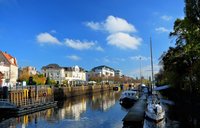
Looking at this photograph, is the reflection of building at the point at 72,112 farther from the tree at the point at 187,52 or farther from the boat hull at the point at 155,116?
the tree at the point at 187,52

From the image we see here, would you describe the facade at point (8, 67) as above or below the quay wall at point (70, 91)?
above

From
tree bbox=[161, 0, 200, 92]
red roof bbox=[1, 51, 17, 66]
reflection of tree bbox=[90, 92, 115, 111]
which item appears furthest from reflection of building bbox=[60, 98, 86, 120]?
red roof bbox=[1, 51, 17, 66]

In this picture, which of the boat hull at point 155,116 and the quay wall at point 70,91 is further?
the quay wall at point 70,91

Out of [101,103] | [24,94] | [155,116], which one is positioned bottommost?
[101,103]

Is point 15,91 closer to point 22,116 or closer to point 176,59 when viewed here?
point 22,116

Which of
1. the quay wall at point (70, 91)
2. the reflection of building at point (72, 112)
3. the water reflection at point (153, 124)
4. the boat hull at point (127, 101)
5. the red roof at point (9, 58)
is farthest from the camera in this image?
the red roof at point (9, 58)

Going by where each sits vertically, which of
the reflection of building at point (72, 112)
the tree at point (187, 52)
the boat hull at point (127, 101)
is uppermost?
the tree at point (187, 52)

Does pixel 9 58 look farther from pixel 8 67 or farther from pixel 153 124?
pixel 153 124

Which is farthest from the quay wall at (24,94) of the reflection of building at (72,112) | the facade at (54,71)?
the facade at (54,71)

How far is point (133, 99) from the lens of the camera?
66.7m

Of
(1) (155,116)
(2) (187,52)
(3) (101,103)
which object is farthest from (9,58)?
(1) (155,116)

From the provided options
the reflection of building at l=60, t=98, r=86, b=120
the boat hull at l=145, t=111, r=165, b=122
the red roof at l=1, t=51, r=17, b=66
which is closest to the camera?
the boat hull at l=145, t=111, r=165, b=122

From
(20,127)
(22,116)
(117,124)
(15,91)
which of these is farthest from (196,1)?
(15,91)

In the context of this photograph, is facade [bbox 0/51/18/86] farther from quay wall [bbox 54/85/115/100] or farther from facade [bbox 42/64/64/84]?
facade [bbox 42/64/64/84]
